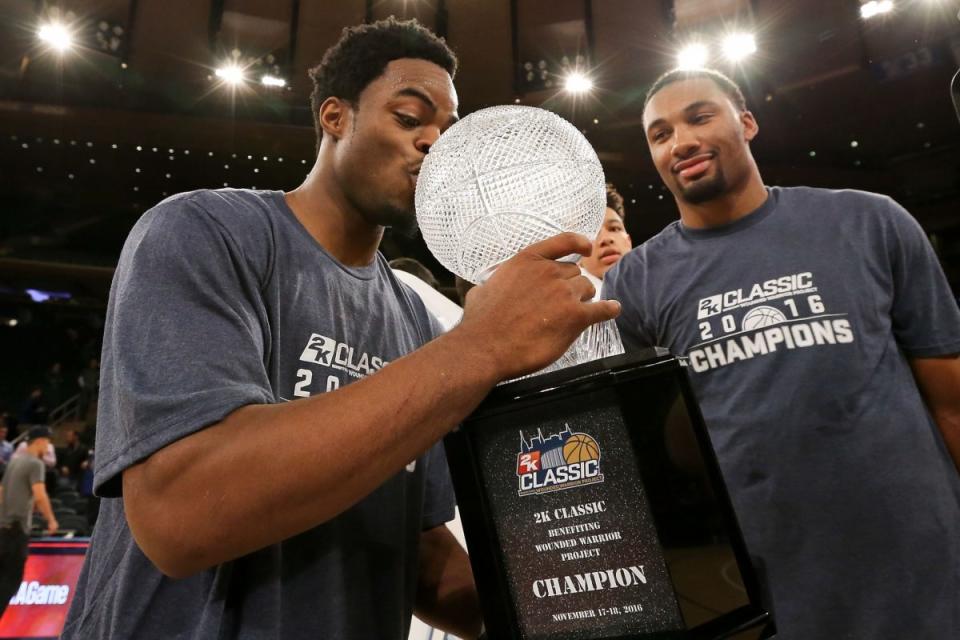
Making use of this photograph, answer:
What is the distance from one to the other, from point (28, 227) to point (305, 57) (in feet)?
20.3

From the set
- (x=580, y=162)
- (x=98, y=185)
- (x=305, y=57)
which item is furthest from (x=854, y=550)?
(x=98, y=185)

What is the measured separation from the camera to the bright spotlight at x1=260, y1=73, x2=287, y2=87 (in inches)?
259

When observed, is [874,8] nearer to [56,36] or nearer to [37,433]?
[56,36]

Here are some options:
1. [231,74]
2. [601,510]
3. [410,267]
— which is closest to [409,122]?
[601,510]

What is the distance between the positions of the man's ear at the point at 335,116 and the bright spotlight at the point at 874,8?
19.9 ft

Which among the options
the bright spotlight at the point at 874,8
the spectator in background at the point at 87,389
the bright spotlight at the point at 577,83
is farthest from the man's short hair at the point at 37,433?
the bright spotlight at the point at 874,8

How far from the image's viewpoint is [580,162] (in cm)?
73

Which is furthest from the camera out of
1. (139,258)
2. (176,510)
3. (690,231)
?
(690,231)

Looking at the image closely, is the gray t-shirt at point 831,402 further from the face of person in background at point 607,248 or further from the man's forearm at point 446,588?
the face of person in background at point 607,248

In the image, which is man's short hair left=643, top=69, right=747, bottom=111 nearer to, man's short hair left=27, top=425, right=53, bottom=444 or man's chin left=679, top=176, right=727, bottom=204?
man's chin left=679, top=176, right=727, bottom=204

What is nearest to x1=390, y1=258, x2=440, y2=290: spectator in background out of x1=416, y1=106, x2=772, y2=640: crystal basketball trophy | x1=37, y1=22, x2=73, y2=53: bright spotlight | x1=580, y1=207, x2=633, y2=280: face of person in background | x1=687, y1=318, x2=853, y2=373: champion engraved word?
x1=580, y1=207, x2=633, y2=280: face of person in background

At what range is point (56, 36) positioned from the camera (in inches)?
239

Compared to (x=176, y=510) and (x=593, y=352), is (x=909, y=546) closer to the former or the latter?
(x=593, y=352)

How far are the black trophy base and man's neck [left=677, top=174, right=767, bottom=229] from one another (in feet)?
3.03
